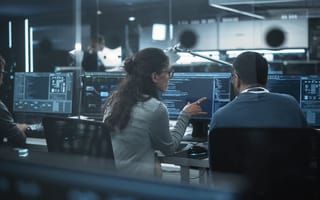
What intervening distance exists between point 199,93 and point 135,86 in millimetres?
610

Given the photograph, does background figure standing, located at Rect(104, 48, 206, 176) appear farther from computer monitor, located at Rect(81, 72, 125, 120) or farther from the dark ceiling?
the dark ceiling

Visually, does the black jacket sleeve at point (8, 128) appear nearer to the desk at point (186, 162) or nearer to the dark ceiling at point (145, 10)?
the desk at point (186, 162)

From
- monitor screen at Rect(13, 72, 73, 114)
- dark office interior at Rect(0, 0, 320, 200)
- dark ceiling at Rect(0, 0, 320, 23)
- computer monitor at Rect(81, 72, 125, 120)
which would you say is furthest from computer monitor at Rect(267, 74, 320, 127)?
dark ceiling at Rect(0, 0, 320, 23)

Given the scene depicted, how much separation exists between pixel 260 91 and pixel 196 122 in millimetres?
708

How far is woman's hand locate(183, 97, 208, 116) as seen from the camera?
2.09m

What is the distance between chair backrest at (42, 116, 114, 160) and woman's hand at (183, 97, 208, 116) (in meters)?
0.58

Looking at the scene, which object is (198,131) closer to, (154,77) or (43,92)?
(154,77)

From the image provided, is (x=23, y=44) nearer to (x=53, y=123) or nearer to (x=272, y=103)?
(x=53, y=123)

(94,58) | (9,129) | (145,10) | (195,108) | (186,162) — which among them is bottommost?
(186,162)

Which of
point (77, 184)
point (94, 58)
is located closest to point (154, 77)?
point (77, 184)

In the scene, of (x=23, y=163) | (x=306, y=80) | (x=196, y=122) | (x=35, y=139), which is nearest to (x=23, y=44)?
(x=35, y=139)

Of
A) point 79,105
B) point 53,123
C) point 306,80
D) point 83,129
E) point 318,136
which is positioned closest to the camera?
point 318,136

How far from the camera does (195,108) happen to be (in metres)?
2.15

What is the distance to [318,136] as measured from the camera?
3.99 ft
